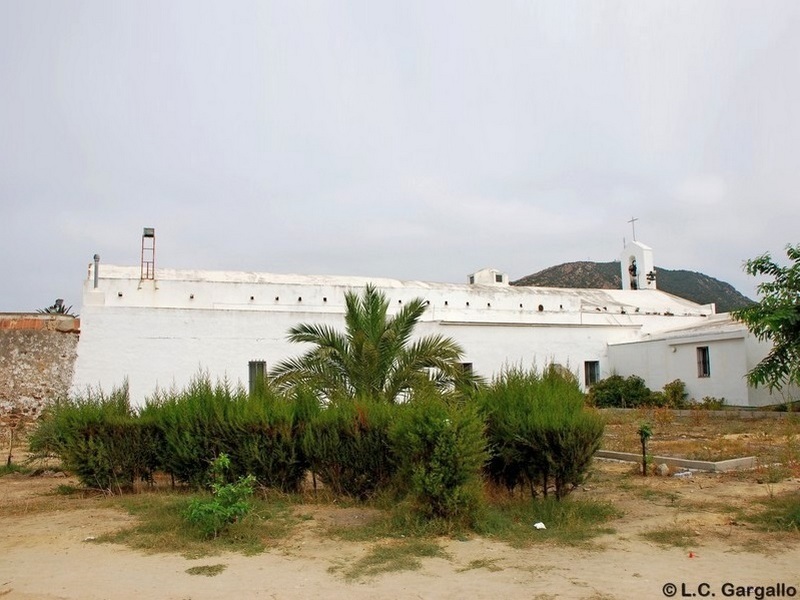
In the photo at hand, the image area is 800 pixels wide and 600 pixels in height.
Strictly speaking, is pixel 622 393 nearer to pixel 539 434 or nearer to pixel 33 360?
pixel 539 434

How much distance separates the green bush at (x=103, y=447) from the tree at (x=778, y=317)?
1146cm

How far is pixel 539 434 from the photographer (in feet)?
26.9

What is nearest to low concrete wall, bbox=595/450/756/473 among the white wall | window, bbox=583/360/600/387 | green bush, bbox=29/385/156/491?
the white wall

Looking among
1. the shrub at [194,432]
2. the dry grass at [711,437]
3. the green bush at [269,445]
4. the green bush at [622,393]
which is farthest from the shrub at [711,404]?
the shrub at [194,432]

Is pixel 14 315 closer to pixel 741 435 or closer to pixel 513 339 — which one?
pixel 513 339

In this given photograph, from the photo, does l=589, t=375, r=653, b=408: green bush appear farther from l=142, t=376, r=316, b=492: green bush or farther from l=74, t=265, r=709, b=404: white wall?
l=142, t=376, r=316, b=492: green bush

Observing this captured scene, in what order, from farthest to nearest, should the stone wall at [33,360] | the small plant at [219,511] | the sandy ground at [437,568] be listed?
the stone wall at [33,360] < the small plant at [219,511] < the sandy ground at [437,568]

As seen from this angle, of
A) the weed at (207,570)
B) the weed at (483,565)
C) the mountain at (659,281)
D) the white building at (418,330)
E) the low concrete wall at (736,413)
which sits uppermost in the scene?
the mountain at (659,281)

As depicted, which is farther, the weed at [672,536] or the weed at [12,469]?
the weed at [12,469]

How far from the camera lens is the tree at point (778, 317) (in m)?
13.4

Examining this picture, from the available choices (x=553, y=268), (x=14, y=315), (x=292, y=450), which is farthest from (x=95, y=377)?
(x=553, y=268)

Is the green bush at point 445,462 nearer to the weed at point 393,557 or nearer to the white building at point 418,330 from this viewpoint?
the weed at point 393,557

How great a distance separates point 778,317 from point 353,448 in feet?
30.8

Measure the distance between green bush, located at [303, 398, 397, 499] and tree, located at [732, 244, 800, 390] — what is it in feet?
27.1
